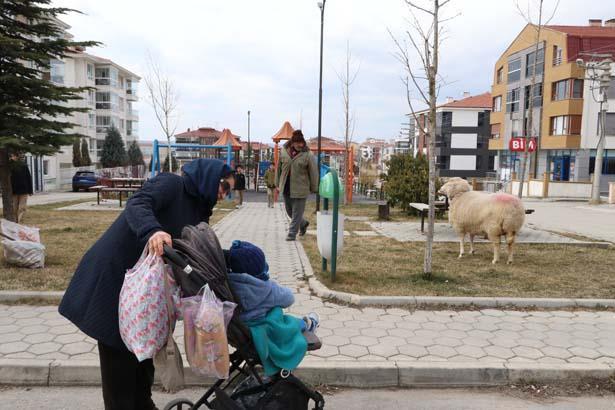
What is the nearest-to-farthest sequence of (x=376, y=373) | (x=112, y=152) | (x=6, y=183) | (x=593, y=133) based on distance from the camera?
(x=376, y=373) < (x=6, y=183) < (x=593, y=133) < (x=112, y=152)

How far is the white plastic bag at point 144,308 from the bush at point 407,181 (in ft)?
43.2

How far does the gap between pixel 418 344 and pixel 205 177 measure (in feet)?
8.69

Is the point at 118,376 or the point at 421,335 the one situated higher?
the point at 118,376

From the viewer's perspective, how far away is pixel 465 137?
7300cm

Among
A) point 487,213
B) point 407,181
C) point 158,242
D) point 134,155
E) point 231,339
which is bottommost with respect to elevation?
point 231,339

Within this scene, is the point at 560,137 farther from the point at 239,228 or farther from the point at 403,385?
the point at 403,385

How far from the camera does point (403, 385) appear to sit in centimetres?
394

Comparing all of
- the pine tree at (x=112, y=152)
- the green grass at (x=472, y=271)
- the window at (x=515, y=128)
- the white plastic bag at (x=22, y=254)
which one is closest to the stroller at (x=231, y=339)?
→ the green grass at (x=472, y=271)

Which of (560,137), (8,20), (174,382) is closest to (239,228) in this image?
(8,20)

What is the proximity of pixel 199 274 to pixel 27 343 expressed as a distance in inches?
110

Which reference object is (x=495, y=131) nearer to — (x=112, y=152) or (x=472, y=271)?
(x=112, y=152)

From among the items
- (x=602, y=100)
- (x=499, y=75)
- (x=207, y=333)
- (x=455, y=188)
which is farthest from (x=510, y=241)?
(x=499, y=75)

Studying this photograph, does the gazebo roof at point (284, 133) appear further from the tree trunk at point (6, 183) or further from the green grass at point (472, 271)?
the tree trunk at point (6, 183)

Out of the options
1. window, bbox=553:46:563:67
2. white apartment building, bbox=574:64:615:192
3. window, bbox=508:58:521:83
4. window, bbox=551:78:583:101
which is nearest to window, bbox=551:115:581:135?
white apartment building, bbox=574:64:615:192
